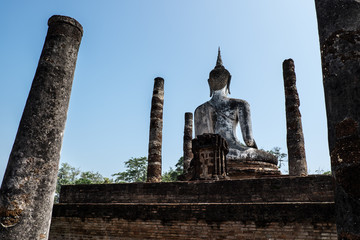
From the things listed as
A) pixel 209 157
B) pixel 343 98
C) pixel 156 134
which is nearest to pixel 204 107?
pixel 156 134

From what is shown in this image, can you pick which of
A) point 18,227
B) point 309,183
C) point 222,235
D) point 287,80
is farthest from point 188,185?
point 287,80

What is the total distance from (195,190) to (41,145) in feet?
12.0

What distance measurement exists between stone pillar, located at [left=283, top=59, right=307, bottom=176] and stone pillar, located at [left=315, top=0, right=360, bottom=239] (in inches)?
334

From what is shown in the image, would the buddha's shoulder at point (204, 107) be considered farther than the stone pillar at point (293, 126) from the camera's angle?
Yes

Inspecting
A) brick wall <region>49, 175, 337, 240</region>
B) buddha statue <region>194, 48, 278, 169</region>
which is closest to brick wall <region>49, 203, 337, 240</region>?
brick wall <region>49, 175, 337, 240</region>

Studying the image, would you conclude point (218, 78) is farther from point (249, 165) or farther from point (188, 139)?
point (188, 139)

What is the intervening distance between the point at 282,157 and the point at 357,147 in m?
41.8

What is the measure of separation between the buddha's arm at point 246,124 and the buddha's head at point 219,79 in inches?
55.2

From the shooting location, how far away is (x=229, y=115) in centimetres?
1053

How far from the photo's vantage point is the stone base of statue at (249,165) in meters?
8.77

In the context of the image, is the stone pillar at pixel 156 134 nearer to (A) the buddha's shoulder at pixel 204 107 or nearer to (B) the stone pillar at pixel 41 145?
(A) the buddha's shoulder at pixel 204 107

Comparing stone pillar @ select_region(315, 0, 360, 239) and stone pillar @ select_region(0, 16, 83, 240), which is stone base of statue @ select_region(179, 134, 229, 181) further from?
stone pillar @ select_region(315, 0, 360, 239)

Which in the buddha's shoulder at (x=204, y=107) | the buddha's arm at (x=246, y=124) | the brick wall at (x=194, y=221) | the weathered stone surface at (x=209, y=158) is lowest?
the brick wall at (x=194, y=221)

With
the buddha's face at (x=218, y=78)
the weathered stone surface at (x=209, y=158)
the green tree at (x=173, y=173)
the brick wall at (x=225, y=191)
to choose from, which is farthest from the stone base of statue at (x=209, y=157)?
the green tree at (x=173, y=173)
